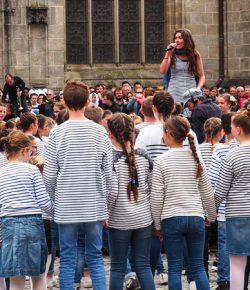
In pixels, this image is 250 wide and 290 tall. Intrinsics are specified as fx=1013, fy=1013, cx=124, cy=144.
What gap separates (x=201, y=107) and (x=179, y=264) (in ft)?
15.9

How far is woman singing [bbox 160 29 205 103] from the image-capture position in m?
13.9

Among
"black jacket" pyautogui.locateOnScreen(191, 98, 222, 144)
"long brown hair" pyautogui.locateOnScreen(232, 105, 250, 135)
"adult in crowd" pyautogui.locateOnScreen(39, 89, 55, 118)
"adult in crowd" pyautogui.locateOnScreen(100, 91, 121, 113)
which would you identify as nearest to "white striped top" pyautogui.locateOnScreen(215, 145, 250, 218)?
"long brown hair" pyautogui.locateOnScreen(232, 105, 250, 135)

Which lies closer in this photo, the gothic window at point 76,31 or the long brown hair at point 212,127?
the long brown hair at point 212,127

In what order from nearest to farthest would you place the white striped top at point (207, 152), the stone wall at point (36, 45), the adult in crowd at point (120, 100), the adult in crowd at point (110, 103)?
the white striped top at point (207, 152)
the adult in crowd at point (110, 103)
the adult in crowd at point (120, 100)
the stone wall at point (36, 45)

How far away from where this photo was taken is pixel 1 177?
9.47 metres

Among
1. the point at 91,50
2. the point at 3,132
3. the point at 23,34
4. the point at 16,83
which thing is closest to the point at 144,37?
the point at 91,50

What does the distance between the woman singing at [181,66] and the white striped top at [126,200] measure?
4480 millimetres

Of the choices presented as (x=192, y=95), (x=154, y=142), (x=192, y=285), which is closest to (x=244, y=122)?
(x=154, y=142)

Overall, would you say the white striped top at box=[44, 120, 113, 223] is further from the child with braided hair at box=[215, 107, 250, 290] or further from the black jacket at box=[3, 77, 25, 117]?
the black jacket at box=[3, 77, 25, 117]

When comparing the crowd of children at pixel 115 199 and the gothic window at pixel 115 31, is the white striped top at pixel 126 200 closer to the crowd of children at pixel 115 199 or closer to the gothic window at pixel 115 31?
the crowd of children at pixel 115 199

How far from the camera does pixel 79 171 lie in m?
9.34

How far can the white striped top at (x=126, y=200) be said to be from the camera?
9.43 m

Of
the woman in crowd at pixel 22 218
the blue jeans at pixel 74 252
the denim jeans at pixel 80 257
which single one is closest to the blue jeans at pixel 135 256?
the blue jeans at pixel 74 252

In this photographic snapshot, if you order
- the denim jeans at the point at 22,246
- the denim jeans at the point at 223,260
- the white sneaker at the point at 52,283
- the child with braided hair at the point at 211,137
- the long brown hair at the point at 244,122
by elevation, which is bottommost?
the white sneaker at the point at 52,283
